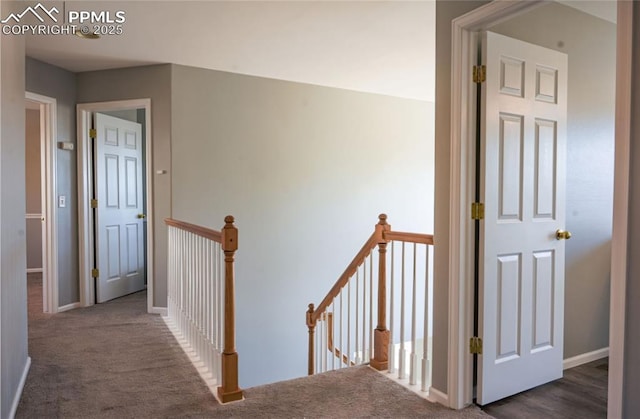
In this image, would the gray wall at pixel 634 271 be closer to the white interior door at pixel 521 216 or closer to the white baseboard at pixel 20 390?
the white interior door at pixel 521 216

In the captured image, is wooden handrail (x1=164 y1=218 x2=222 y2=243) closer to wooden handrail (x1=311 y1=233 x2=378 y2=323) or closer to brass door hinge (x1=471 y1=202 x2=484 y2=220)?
wooden handrail (x1=311 y1=233 x2=378 y2=323)

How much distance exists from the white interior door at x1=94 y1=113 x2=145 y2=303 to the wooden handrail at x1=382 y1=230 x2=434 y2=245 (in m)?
3.30

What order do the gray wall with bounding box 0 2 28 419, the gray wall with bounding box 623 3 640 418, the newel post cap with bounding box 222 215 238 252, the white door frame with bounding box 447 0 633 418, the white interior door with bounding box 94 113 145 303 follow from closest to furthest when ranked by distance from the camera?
the gray wall with bounding box 623 3 640 418
the gray wall with bounding box 0 2 28 419
the white door frame with bounding box 447 0 633 418
the newel post cap with bounding box 222 215 238 252
the white interior door with bounding box 94 113 145 303

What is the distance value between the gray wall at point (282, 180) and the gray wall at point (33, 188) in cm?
346

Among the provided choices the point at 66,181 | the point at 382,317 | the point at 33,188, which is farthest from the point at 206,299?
the point at 33,188

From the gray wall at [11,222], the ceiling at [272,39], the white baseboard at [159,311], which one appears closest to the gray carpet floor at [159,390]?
the gray wall at [11,222]

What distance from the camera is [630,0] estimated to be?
1.41 meters

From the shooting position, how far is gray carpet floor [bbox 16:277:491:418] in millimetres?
2199

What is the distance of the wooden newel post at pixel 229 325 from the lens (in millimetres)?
2320

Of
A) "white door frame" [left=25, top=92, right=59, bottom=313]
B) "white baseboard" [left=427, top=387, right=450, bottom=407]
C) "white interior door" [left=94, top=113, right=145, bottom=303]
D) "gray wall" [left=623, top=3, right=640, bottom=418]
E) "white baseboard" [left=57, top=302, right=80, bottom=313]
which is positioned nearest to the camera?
"gray wall" [left=623, top=3, right=640, bottom=418]

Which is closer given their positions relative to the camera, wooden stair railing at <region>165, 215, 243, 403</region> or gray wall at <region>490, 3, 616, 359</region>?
wooden stair railing at <region>165, 215, 243, 403</region>

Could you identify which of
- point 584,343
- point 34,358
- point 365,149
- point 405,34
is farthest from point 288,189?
point 584,343

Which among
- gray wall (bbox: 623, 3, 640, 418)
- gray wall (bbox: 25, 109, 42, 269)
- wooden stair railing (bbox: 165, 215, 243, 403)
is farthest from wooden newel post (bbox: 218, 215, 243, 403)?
gray wall (bbox: 25, 109, 42, 269)

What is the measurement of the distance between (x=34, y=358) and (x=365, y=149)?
3955 mm
